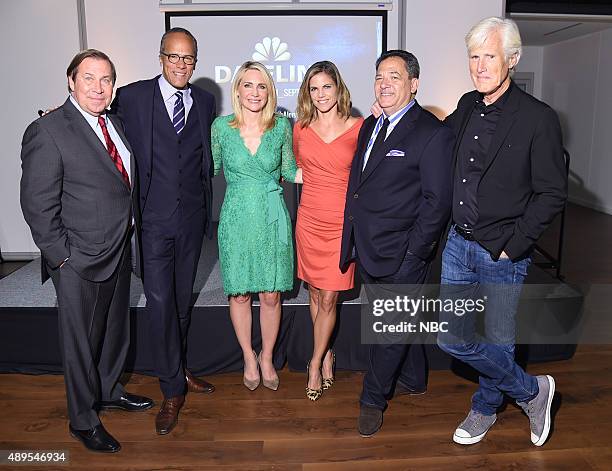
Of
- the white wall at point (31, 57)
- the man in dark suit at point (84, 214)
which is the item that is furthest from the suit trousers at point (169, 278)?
the white wall at point (31, 57)

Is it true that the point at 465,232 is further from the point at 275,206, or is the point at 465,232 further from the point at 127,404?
the point at 127,404

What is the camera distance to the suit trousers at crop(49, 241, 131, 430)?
2.17 metres

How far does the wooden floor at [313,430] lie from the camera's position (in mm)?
2248

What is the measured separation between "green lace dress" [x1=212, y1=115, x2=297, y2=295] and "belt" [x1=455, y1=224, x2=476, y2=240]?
862 millimetres

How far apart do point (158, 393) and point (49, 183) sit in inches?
54.2

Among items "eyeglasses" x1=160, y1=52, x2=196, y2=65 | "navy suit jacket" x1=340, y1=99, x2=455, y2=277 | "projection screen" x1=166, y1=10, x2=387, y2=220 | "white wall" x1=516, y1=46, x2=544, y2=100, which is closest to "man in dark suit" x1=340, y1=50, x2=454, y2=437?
"navy suit jacket" x1=340, y1=99, x2=455, y2=277

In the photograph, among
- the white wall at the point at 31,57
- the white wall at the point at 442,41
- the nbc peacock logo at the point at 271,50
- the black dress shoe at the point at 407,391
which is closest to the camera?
the black dress shoe at the point at 407,391

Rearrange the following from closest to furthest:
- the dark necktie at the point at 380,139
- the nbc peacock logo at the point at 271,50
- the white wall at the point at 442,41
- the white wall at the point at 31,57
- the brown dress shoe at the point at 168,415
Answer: the dark necktie at the point at 380,139, the brown dress shoe at the point at 168,415, the white wall at the point at 31,57, the white wall at the point at 442,41, the nbc peacock logo at the point at 271,50

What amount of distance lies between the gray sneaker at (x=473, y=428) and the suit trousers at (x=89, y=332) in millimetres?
1585

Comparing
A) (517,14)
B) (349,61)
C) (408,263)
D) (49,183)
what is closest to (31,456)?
(49,183)

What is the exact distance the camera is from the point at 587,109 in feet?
28.2

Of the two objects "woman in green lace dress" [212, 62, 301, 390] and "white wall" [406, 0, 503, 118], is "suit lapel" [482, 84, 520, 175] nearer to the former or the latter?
"woman in green lace dress" [212, 62, 301, 390]

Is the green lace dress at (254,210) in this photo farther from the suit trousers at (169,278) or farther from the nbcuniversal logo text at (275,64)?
the nbcuniversal logo text at (275,64)

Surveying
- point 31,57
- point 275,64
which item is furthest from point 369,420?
point 31,57
